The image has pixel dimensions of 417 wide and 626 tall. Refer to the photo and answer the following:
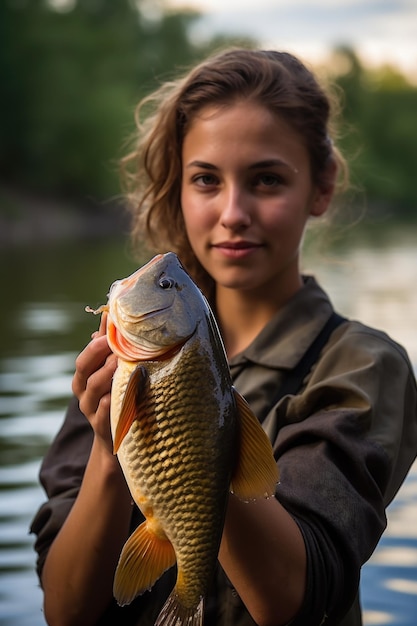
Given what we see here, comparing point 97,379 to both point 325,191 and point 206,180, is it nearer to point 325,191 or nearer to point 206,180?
point 206,180

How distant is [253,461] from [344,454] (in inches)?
20.8

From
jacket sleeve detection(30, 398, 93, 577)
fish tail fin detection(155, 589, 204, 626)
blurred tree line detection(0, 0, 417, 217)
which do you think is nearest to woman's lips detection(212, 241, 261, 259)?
jacket sleeve detection(30, 398, 93, 577)

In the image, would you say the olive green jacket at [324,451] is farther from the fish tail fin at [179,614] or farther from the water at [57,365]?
the water at [57,365]

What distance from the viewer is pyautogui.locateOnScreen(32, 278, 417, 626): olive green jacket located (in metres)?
2.63

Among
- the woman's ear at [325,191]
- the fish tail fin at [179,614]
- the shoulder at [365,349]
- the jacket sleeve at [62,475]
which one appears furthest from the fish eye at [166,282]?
the woman's ear at [325,191]

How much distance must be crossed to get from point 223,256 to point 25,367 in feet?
24.8

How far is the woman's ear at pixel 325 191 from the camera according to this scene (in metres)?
3.36

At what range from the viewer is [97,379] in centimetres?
241

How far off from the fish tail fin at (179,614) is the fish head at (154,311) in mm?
512

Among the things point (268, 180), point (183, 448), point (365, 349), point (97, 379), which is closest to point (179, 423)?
point (183, 448)

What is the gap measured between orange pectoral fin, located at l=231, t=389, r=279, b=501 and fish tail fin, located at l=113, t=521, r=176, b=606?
0.20 meters

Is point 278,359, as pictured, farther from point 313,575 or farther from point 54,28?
point 54,28

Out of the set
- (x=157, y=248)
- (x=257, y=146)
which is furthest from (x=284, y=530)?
(x=157, y=248)

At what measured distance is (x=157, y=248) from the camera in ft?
12.0
